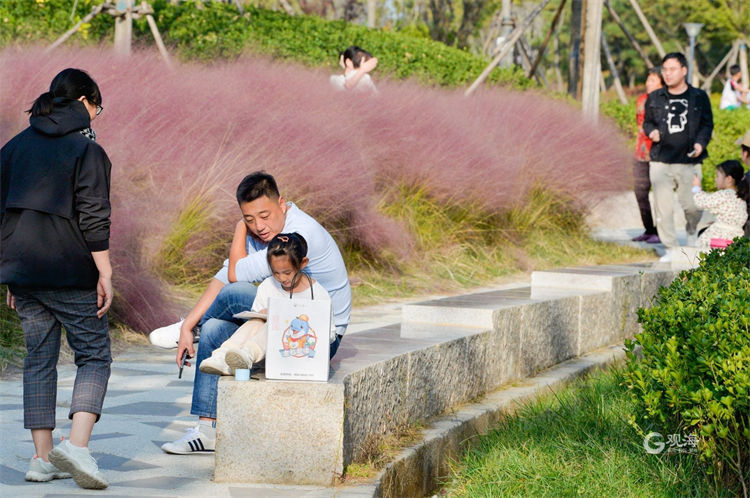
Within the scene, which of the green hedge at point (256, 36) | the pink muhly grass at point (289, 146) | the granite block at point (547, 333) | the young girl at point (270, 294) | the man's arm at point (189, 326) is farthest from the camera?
the green hedge at point (256, 36)

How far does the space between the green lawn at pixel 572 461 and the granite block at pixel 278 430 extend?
1.99 feet

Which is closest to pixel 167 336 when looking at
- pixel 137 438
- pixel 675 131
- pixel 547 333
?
pixel 137 438

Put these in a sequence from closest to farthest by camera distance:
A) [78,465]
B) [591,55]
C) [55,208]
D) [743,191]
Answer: [78,465], [55,208], [743,191], [591,55]

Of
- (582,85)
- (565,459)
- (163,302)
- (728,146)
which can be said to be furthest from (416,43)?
(565,459)

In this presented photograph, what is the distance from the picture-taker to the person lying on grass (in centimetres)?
428

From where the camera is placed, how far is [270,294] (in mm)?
4117

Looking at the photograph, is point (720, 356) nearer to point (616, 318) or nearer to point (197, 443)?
point (197, 443)

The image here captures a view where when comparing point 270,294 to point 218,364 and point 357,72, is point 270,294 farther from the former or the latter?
point 357,72

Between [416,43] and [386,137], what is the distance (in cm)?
679

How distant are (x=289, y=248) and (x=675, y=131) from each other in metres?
6.27

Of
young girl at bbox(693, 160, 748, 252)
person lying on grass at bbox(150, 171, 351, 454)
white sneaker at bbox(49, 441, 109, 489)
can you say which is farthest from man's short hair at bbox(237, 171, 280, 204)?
young girl at bbox(693, 160, 748, 252)

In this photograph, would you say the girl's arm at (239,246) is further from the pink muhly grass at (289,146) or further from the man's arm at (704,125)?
the man's arm at (704,125)

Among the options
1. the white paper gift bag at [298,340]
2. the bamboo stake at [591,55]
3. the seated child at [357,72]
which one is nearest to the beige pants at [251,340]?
the white paper gift bag at [298,340]

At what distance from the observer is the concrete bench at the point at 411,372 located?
12.3 feet
